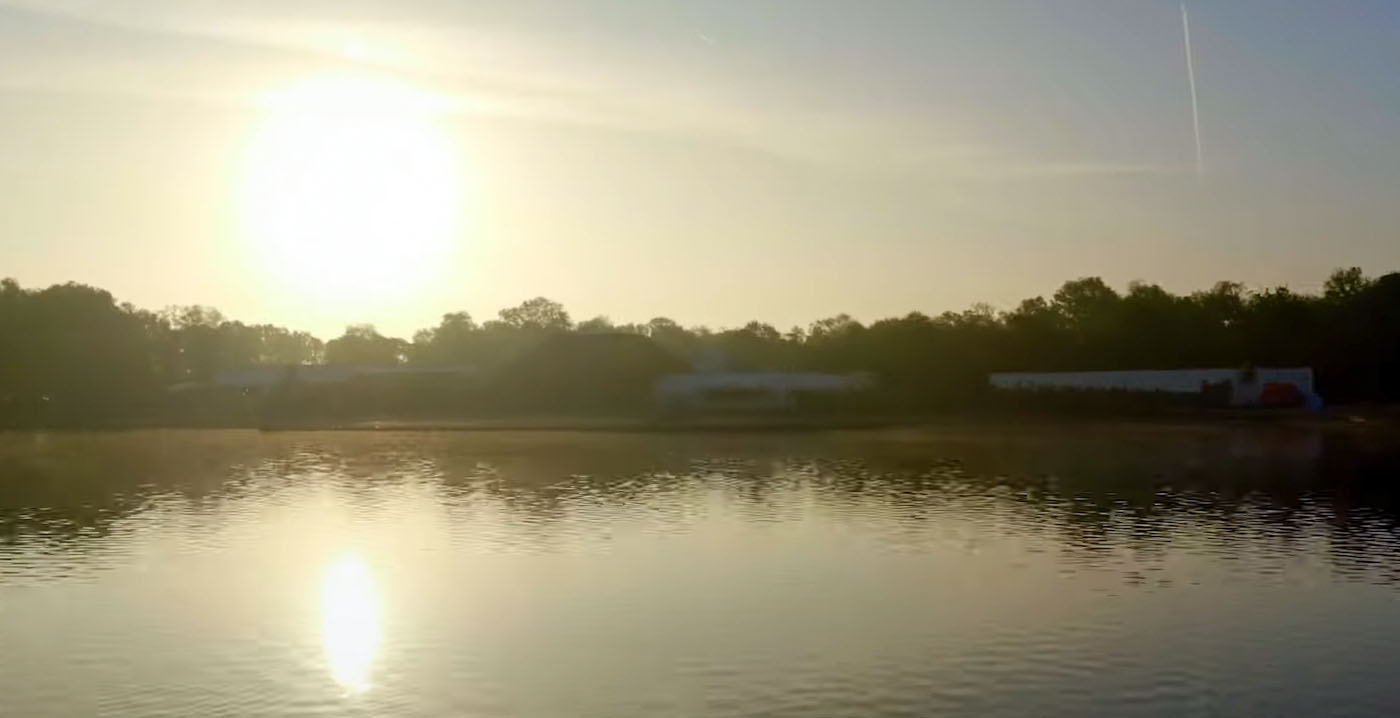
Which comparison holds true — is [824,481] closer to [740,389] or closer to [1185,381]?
[740,389]

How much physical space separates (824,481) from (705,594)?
17.3m

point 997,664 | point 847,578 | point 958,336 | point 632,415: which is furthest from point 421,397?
point 997,664

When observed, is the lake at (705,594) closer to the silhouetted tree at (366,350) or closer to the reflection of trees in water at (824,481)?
the reflection of trees in water at (824,481)

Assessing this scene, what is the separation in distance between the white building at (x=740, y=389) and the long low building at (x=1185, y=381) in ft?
31.5

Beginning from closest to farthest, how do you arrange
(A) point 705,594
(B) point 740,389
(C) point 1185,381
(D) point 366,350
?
(A) point 705,594 < (C) point 1185,381 < (B) point 740,389 < (D) point 366,350

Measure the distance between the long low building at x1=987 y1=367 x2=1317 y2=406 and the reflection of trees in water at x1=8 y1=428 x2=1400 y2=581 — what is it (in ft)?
69.0

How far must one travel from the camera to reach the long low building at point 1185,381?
81.2 m

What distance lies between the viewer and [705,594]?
68.5 ft

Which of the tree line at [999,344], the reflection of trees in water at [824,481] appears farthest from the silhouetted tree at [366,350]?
the reflection of trees in water at [824,481]

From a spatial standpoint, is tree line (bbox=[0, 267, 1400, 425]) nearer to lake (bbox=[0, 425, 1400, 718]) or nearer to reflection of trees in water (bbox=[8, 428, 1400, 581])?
reflection of trees in water (bbox=[8, 428, 1400, 581])

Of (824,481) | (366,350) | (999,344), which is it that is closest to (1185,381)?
(999,344)

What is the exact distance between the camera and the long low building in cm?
8125

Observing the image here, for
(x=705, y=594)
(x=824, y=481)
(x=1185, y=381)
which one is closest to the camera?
(x=705, y=594)

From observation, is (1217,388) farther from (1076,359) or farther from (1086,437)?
(1086,437)
